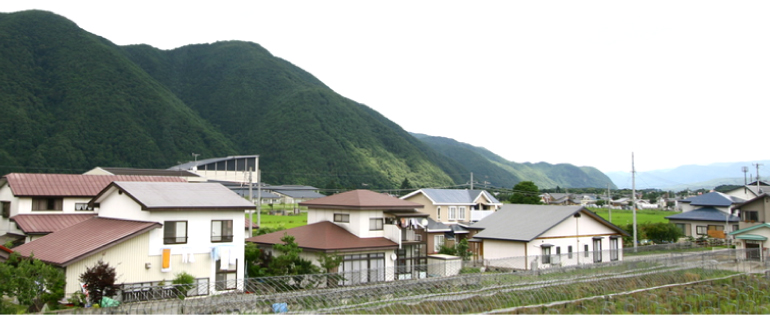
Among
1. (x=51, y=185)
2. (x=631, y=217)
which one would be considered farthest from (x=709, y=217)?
(x=51, y=185)

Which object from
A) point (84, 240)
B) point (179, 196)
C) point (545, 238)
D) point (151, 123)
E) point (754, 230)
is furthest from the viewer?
point (151, 123)

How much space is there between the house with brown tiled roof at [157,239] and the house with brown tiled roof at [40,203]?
24.7 feet

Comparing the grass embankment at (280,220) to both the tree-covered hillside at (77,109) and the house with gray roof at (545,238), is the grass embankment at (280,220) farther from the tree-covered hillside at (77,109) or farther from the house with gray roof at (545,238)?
the tree-covered hillside at (77,109)

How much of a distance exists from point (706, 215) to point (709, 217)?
612mm

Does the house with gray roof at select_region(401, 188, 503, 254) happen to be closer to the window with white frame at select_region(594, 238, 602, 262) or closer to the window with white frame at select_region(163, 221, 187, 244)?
the window with white frame at select_region(594, 238, 602, 262)

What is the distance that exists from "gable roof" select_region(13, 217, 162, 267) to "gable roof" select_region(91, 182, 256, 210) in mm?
888

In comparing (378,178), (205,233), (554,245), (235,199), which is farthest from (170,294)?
(378,178)

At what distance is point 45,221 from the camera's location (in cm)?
2752

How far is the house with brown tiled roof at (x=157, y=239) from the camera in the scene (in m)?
17.5

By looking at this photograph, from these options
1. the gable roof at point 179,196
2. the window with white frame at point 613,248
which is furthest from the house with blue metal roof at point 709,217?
the gable roof at point 179,196

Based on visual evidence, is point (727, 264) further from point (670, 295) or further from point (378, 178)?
point (378, 178)

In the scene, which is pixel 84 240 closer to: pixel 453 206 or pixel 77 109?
pixel 453 206

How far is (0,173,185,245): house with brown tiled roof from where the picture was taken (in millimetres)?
27250

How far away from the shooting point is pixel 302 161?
11462 cm
